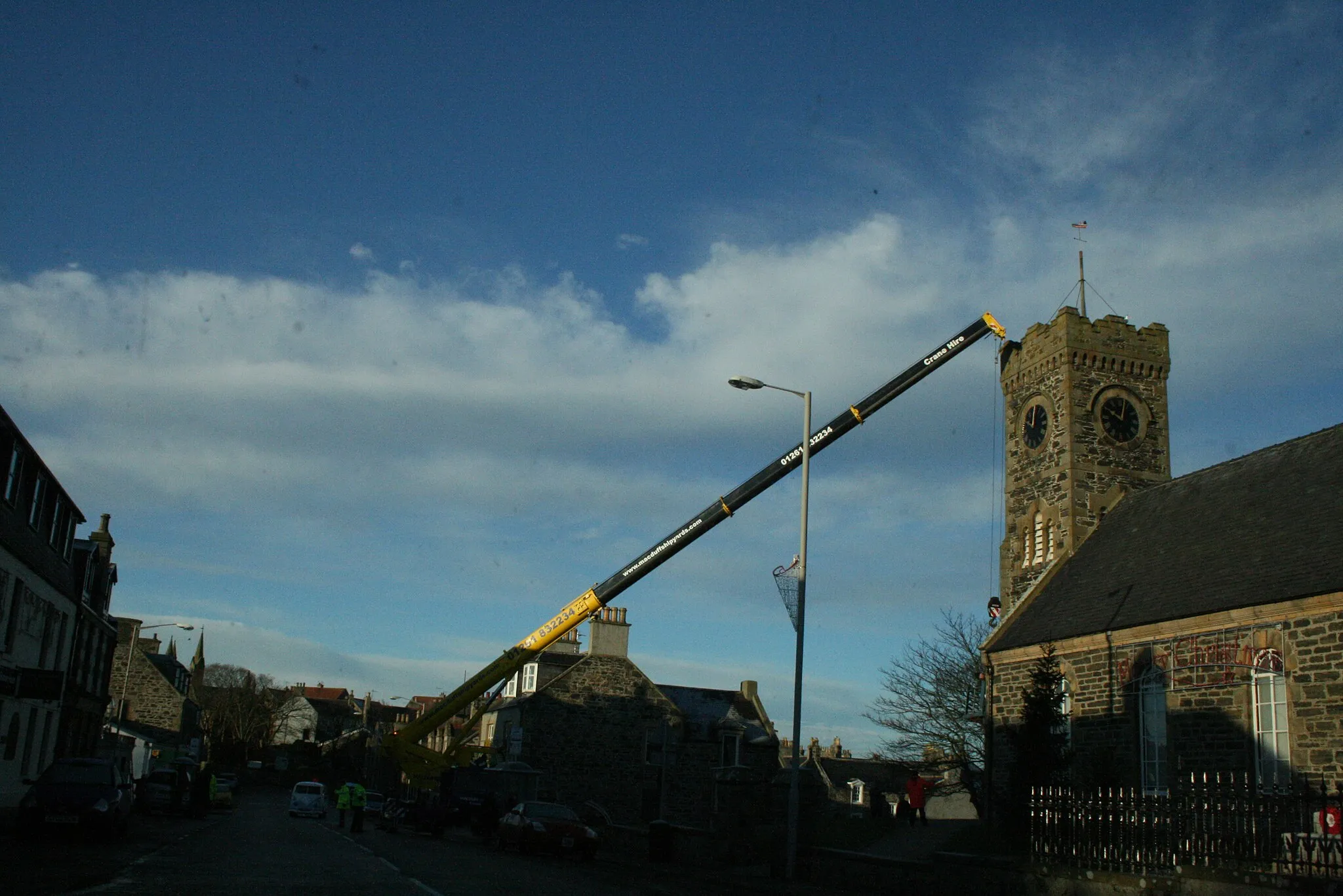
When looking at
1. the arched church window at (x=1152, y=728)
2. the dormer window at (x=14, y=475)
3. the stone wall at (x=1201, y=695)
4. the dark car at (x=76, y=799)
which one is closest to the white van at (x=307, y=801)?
the dormer window at (x=14, y=475)

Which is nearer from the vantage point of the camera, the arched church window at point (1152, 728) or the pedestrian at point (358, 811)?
the arched church window at point (1152, 728)

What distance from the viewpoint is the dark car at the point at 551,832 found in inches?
1022

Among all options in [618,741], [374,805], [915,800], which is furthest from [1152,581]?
[374,805]

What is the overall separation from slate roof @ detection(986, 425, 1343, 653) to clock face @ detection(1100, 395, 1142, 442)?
2.82 m

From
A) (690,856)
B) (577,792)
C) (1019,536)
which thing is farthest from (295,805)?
(1019,536)

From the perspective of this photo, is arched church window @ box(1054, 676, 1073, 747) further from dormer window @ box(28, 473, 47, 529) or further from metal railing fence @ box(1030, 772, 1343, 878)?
dormer window @ box(28, 473, 47, 529)

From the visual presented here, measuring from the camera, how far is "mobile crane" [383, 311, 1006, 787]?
3006cm

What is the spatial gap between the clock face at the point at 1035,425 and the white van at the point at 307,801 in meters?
32.3

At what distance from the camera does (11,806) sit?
94.3 ft

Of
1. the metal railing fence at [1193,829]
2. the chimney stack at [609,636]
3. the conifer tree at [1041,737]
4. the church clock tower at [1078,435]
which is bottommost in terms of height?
the metal railing fence at [1193,829]

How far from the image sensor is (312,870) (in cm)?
1722

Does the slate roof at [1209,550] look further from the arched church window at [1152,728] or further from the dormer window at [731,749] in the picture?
the dormer window at [731,749]

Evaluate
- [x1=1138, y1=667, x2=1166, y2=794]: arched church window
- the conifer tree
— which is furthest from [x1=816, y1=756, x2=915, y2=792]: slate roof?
the conifer tree

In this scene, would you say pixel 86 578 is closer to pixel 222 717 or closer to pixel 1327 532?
pixel 1327 532
